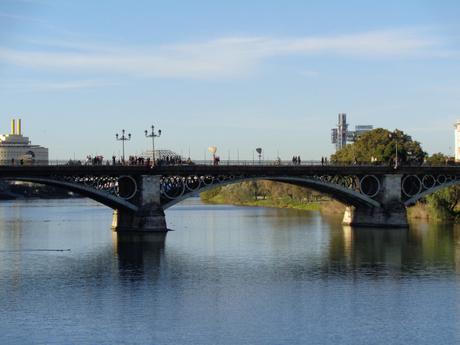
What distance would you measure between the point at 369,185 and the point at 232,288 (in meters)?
62.5

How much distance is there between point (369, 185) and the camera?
127 metres

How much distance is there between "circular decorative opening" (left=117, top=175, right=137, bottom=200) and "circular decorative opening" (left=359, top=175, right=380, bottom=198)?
1221 inches

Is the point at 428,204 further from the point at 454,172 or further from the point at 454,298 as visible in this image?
the point at 454,298

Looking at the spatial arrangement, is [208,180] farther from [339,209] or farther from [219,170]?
[339,209]

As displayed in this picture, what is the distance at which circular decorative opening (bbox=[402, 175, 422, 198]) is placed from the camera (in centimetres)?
12720

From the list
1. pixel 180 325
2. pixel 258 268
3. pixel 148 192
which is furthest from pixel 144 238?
pixel 180 325

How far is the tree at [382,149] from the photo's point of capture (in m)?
152

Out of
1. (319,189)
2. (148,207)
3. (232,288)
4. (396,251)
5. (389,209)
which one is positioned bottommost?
(232,288)

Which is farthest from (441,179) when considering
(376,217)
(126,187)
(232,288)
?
(232,288)

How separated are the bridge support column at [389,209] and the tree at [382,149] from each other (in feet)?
77.8

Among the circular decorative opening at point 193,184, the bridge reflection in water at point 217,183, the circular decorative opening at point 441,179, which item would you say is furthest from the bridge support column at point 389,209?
the circular decorative opening at point 193,184

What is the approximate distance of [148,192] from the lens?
10788 centimetres

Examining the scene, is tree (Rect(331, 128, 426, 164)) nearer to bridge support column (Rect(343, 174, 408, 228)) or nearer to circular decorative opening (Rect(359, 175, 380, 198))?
circular decorative opening (Rect(359, 175, 380, 198))

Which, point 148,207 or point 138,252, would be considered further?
point 148,207
